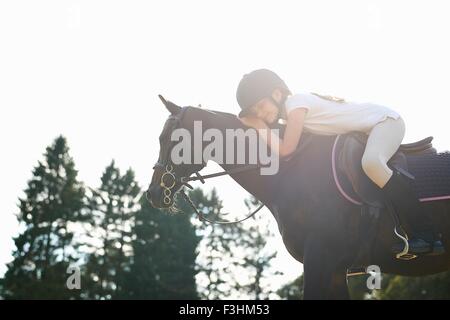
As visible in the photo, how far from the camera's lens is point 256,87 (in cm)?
574

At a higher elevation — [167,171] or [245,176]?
[167,171]

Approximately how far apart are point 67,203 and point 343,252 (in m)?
41.9

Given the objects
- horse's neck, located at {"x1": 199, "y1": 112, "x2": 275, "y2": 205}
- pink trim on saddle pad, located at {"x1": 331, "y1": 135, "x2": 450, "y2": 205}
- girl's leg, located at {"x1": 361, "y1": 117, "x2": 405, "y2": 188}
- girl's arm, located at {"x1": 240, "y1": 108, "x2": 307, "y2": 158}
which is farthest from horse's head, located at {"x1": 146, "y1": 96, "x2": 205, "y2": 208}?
girl's leg, located at {"x1": 361, "y1": 117, "x2": 405, "y2": 188}

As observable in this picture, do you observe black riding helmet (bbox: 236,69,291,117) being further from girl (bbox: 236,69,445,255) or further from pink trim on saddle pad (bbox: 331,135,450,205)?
pink trim on saddle pad (bbox: 331,135,450,205)

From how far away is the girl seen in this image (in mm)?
5262

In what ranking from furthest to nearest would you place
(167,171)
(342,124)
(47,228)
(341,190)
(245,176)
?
(47,228) → (167,171) → (245,176) → (342,124) → (341,190)

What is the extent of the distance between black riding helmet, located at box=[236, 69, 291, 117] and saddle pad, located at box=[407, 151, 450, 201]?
1.65m

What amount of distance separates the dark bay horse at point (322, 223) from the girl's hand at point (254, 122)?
50 centimetres

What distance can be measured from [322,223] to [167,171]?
2.08 meters

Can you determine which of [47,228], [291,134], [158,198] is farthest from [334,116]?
[47,228]

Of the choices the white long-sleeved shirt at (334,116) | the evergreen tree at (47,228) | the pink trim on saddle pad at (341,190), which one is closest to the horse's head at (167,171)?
the white long-sleeved shirt at (334,116)

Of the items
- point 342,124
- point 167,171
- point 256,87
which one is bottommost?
point 167,171

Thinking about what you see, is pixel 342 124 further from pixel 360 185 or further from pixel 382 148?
pixel 360 185

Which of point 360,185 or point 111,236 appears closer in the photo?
point 360,185
